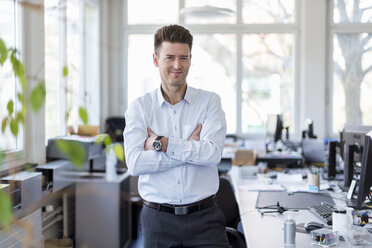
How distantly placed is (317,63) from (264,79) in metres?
0.82

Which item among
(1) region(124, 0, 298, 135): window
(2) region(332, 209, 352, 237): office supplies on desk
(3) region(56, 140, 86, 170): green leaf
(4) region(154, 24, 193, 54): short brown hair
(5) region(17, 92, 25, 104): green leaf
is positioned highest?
(1) region(124, 0, 298, 135): window

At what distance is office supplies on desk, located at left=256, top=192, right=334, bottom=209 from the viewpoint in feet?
8.86

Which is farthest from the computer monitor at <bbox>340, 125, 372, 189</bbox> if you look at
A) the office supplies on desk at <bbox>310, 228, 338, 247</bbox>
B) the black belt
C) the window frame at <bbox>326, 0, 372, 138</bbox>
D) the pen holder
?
the window frame at <bbox>326, 0, 372, 138</bbox>

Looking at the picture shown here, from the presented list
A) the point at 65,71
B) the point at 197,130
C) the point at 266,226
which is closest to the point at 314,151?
the point at 266,226

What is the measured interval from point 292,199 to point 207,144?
1047mm

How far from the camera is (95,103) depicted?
5.99 meters

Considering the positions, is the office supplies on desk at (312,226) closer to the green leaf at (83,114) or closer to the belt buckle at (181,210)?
the belt buckle at (181,210)

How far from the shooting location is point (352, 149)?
312 centimetres

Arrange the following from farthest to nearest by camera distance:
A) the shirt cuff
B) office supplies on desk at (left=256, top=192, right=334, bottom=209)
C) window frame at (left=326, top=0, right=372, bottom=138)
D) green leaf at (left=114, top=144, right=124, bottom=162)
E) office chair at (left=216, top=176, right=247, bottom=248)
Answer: window frame at (left=326, top=0, right=372, bottom=138) → office chair at (left=216, top=176, right=247, bottom=248) → office supplies on desk at (left=256, top=192, right=334, bottom=209) → the shirt cuff → green leaf at (left=114, top=144, right=124, bottom=162)

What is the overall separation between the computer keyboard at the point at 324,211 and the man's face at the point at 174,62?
3.52 ft

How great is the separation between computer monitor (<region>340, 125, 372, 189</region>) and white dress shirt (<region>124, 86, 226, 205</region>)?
4.43ft

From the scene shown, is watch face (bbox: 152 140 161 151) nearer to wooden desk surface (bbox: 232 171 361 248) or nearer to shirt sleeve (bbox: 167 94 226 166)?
shirt sleeve (bbox: 167 94 226 166)

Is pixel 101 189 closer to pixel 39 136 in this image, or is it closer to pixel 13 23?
pixel 39 136

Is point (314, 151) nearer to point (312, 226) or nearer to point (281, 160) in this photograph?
point (281, 160)
